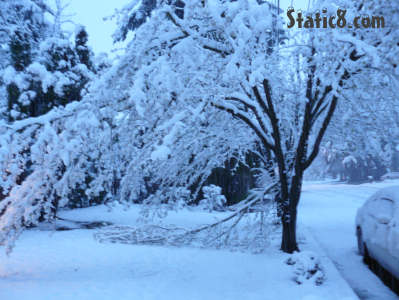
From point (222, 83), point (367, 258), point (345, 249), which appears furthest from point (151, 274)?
point (345, 249)

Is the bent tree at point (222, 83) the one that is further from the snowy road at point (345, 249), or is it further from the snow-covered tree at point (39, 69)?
the snow-covered tree at point (39, 69)

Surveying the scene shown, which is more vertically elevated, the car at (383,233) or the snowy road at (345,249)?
the car at (383,233)

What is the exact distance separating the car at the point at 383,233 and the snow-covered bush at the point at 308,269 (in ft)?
3.07

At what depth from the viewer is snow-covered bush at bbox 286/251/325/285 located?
16.4 feet

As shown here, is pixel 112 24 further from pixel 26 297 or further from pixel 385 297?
pixel 385 297

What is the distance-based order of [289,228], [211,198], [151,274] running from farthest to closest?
[211,198]
[289,228]
[151,274]

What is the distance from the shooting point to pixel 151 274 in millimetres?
5996

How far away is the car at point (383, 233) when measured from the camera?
4660mm

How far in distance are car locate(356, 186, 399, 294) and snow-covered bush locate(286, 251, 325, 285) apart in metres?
0.93

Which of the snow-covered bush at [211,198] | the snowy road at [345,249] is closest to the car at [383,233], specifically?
the snowy road at [345,249]

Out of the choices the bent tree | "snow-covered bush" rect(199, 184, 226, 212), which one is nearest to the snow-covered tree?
the bent tree

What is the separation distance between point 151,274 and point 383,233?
12.5 ft

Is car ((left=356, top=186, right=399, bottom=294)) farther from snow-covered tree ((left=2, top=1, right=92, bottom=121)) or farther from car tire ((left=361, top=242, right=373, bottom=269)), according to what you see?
snow-covered tree ((left=2, top=1, right=92, bottom=121))

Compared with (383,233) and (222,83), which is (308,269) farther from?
(222,83)
